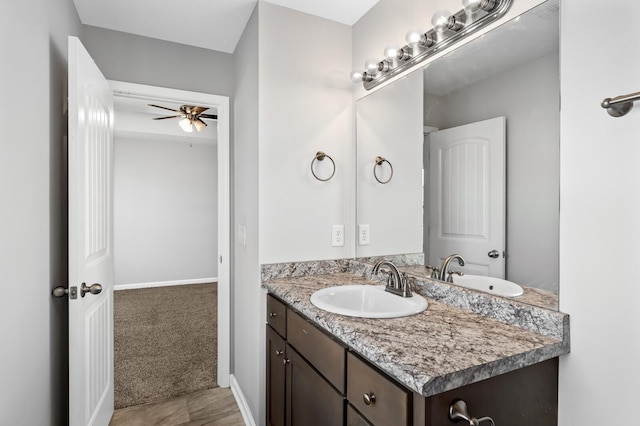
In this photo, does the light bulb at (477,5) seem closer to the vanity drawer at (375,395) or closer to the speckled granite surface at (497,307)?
the speckled granite surface at (497,307)

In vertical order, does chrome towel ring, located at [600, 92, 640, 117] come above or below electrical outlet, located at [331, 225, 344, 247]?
Result: above

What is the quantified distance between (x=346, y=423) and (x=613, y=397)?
2.44 feet

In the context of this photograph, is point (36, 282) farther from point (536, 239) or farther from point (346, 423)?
point (536, 239)

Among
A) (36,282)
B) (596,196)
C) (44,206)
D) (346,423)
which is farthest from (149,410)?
(596,196)

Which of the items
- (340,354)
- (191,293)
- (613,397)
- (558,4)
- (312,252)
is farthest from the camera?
(191,293)

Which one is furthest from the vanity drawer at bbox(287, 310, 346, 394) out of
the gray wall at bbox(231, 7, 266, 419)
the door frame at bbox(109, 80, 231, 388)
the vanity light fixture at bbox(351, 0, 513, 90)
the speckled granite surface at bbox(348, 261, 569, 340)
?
the vanity light fixture at bbox(351, 0, 513, 90)

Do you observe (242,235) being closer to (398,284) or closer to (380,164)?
(380,164)

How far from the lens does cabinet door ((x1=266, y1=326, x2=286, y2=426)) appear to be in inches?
64.1

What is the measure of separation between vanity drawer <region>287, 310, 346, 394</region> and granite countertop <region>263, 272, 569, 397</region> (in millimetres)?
55

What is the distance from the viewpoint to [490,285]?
4.33ft

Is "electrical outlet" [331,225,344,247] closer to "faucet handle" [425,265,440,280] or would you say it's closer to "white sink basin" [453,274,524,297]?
"faucet handle" [425,265,440,280]

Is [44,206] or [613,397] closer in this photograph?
[613,397]

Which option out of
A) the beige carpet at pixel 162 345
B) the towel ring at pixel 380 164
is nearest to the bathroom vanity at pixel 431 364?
the towel ring at pixel 380 164

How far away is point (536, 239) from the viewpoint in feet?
3.82
